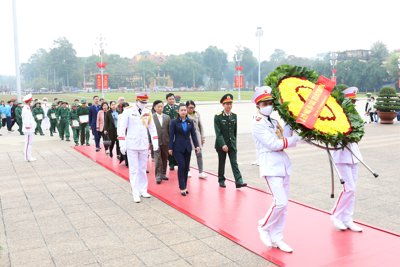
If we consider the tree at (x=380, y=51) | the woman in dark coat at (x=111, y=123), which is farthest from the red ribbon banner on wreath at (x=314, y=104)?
the tree at (x=380, y=51)

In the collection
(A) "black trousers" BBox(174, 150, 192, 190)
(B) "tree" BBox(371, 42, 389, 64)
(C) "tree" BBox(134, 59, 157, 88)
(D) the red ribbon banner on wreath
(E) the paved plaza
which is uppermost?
(B) "tree" BBox(371, 42, 389, 64)

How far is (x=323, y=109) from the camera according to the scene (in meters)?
4.23

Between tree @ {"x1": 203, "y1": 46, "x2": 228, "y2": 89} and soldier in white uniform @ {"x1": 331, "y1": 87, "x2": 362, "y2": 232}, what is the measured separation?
119 metres

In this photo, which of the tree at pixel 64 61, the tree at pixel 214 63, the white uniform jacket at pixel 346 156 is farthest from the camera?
the tree at pixel 214 63

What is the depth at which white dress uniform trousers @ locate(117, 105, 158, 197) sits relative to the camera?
6.67 m

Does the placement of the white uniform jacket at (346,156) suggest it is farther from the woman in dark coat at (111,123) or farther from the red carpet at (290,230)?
the woman in dark coat at (111,123)

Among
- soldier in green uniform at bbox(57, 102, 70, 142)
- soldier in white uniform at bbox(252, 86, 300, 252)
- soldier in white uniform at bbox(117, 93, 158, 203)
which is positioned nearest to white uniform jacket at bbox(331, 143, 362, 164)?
soldier in white uniform at bbox(252, 86, 300, 252)

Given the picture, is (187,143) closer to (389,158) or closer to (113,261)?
(113,261)

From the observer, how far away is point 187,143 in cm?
700

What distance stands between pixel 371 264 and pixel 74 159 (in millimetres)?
8949

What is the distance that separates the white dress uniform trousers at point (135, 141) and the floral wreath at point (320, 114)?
9.73 feet

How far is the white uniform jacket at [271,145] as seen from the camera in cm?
422

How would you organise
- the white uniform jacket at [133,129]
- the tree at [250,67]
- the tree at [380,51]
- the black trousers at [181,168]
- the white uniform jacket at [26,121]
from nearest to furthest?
1. the white uniform jacket at [133,129]
2. the black trousers at [181,168]
3. the white uniform jacket at [26,121]
4. the tree at [380,51]
5. the tree at [250,67]

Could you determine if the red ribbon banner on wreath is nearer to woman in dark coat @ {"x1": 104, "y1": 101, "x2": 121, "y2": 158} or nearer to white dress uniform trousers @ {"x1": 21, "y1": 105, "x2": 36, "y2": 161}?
woman in dark coat @ {"x1": 104, "y1": 101, "x2": 121, "y2": 158}
